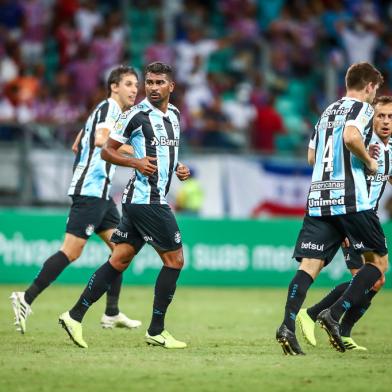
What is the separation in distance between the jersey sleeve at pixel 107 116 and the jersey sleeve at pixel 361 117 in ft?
9.24

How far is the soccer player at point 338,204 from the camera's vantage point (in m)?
9.27

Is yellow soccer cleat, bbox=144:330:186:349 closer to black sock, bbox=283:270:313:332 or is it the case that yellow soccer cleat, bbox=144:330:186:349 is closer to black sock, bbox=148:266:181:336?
black sock, bbox=148:266:181:336

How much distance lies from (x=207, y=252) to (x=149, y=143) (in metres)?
9.12

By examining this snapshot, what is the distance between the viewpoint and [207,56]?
76.2ft

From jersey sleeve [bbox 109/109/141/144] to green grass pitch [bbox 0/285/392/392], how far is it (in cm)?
189

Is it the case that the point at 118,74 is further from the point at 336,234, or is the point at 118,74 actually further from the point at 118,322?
the point at 336,234

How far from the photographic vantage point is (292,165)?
2042cm

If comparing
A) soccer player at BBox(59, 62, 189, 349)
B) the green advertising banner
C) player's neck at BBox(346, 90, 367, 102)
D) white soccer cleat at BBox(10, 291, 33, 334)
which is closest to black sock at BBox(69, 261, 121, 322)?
soccer player at BBox(59, 62, 189, 349)

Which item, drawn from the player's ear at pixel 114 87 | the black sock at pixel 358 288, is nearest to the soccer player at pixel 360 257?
the black sock at pixel 358 288

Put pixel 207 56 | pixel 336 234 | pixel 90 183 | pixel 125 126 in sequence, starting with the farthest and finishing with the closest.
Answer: pixel 207 56, pixel 90 183, pixel 125 126, pixel 336 234

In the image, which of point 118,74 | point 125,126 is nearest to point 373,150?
point 125,126

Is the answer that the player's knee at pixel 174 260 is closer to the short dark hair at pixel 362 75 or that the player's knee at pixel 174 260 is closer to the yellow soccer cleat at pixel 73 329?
the yellow soccer cleat at pixel 73 329

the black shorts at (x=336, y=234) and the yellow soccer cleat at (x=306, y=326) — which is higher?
the black shorts at (x=336, y=234)

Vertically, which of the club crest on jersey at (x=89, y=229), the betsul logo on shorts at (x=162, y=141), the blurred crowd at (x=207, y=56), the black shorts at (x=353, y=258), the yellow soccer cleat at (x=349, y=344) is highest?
the blurred crowd at (x=207, y=56)
